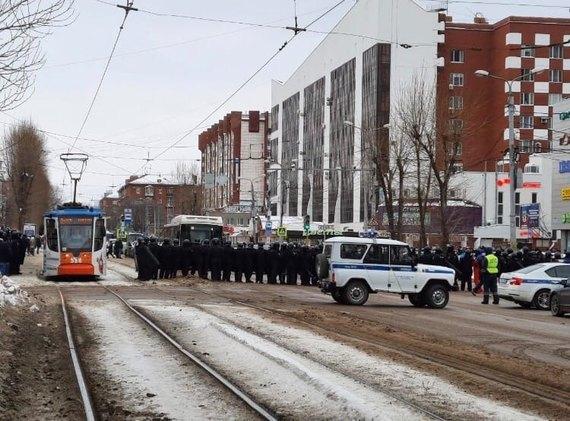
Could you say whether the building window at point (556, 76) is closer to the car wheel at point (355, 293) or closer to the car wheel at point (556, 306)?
the car wheel at point (556, 306)

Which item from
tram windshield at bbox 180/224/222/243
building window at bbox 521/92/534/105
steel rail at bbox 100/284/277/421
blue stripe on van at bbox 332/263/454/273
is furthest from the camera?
building window at bbox 521/92/534/105

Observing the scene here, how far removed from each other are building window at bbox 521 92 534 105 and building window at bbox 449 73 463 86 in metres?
5.62

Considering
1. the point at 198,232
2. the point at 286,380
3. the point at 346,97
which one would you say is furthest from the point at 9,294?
the point at 346,97

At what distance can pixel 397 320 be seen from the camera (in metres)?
20.7

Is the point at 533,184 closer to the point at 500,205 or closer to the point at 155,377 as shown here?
the point at 500,205

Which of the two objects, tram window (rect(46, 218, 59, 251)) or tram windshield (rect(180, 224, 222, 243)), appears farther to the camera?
tram windshield (rect(180, 224, 222, 243))

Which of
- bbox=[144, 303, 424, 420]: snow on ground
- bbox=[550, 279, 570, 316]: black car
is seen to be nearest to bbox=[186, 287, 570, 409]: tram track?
bbox=[144, 303, 424, 420]: snow on ground

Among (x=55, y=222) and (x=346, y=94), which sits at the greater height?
(x=346, y=94)

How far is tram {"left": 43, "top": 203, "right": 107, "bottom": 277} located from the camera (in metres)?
34.5

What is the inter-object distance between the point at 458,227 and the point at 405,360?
51749mm

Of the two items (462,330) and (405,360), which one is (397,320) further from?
(405,360)

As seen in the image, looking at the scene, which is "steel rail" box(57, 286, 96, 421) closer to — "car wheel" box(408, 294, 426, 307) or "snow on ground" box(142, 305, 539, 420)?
"snow on ground" box(142, 305, 539, 420)

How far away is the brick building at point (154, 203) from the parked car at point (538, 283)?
50.9 meters

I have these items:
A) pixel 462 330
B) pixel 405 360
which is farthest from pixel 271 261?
pixel 405 360
